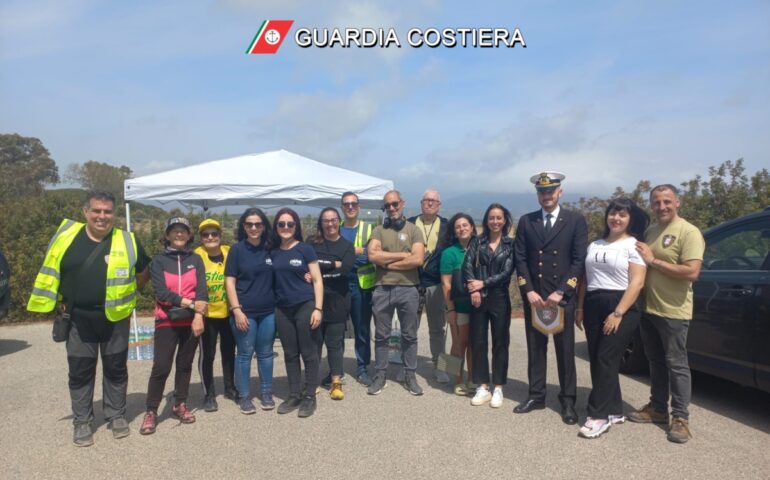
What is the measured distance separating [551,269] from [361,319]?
6.85 feet

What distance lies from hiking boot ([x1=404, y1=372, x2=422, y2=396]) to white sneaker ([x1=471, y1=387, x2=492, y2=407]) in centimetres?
54

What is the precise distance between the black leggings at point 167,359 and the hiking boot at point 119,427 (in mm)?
206

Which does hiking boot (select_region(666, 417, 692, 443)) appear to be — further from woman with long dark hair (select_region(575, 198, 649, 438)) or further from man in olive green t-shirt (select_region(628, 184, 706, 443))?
woman with long dark hair (select_region(575, 198, 649, 438))

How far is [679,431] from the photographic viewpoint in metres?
3.93

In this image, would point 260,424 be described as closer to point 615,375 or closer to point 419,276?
point 419,276

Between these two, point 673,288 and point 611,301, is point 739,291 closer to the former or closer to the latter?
point 673,288

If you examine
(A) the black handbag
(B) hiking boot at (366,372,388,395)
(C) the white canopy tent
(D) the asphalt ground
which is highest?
(C) the white canopy tent

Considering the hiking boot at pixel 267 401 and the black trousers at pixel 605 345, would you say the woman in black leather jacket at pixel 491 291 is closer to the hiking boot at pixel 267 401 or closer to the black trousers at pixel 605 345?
the black trousers at pixel 605 345

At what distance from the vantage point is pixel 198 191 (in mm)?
7250

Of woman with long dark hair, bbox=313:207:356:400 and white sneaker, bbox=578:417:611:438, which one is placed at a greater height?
woman with long dark hair, bbox=313:207:356:400

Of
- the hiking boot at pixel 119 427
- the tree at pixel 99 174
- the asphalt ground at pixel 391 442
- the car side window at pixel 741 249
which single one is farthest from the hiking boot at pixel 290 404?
the tree at pixel 99 174

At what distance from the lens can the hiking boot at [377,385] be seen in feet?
16.6

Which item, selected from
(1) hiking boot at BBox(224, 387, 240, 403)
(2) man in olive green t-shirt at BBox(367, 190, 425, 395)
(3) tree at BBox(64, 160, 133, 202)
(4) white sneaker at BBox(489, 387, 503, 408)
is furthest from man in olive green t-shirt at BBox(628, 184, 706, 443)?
(3) tree at BBox(64, 160, 133, 202)

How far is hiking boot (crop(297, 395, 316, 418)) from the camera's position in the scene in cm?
451
